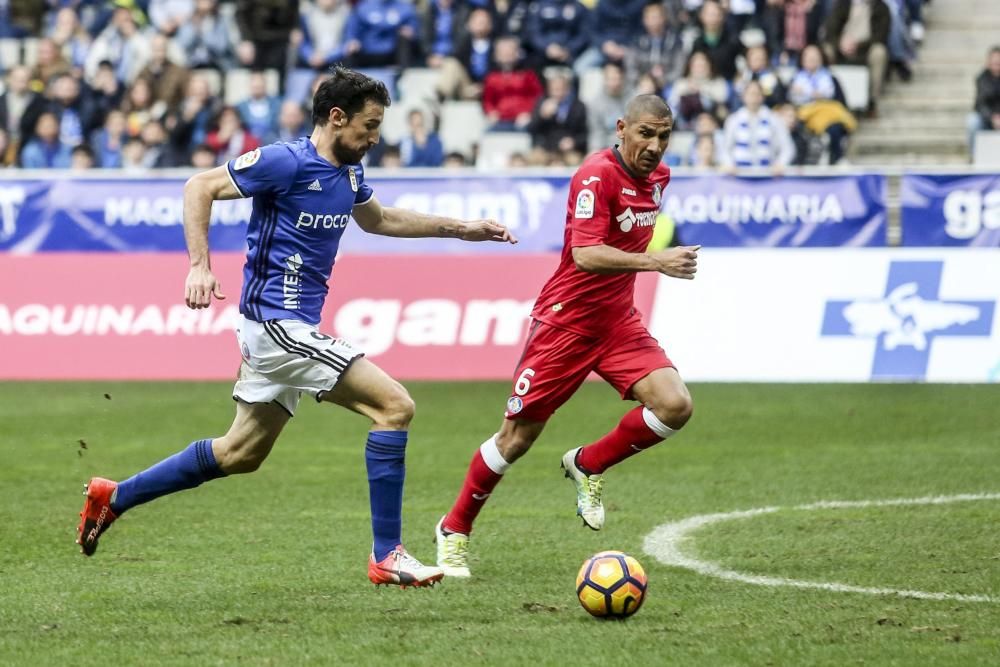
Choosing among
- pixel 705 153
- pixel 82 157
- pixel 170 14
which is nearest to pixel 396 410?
pixel 705 153

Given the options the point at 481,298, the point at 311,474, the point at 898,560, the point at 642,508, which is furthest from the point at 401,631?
the point at 481,298

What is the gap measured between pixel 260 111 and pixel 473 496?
595 inches

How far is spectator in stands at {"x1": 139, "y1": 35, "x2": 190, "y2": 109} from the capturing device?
23125 mm

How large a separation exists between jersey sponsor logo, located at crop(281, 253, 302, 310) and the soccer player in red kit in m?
1.29

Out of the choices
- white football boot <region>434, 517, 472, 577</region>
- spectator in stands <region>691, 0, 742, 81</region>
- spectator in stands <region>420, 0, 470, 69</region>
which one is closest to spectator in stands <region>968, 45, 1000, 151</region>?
spectator in stands <region>691, 0, 742, 81</region>

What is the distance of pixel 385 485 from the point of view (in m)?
7.23

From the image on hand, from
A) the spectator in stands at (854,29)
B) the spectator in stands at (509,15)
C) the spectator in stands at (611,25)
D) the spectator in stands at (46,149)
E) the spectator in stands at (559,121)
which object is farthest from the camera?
the spectator in stands at (509,15)

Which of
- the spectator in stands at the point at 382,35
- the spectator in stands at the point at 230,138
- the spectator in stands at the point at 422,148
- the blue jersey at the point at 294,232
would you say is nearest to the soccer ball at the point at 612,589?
the blue jersey at the point at 294,232

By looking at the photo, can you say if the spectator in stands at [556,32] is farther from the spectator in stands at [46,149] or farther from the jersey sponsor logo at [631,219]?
the jersey sponsor logo at [631,219]

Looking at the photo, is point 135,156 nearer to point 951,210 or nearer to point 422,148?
point 422,148

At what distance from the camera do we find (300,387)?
7.34 m

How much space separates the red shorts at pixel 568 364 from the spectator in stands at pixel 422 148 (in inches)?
506

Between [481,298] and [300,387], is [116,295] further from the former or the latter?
[300,387]

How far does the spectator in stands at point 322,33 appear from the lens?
23.3 meters
